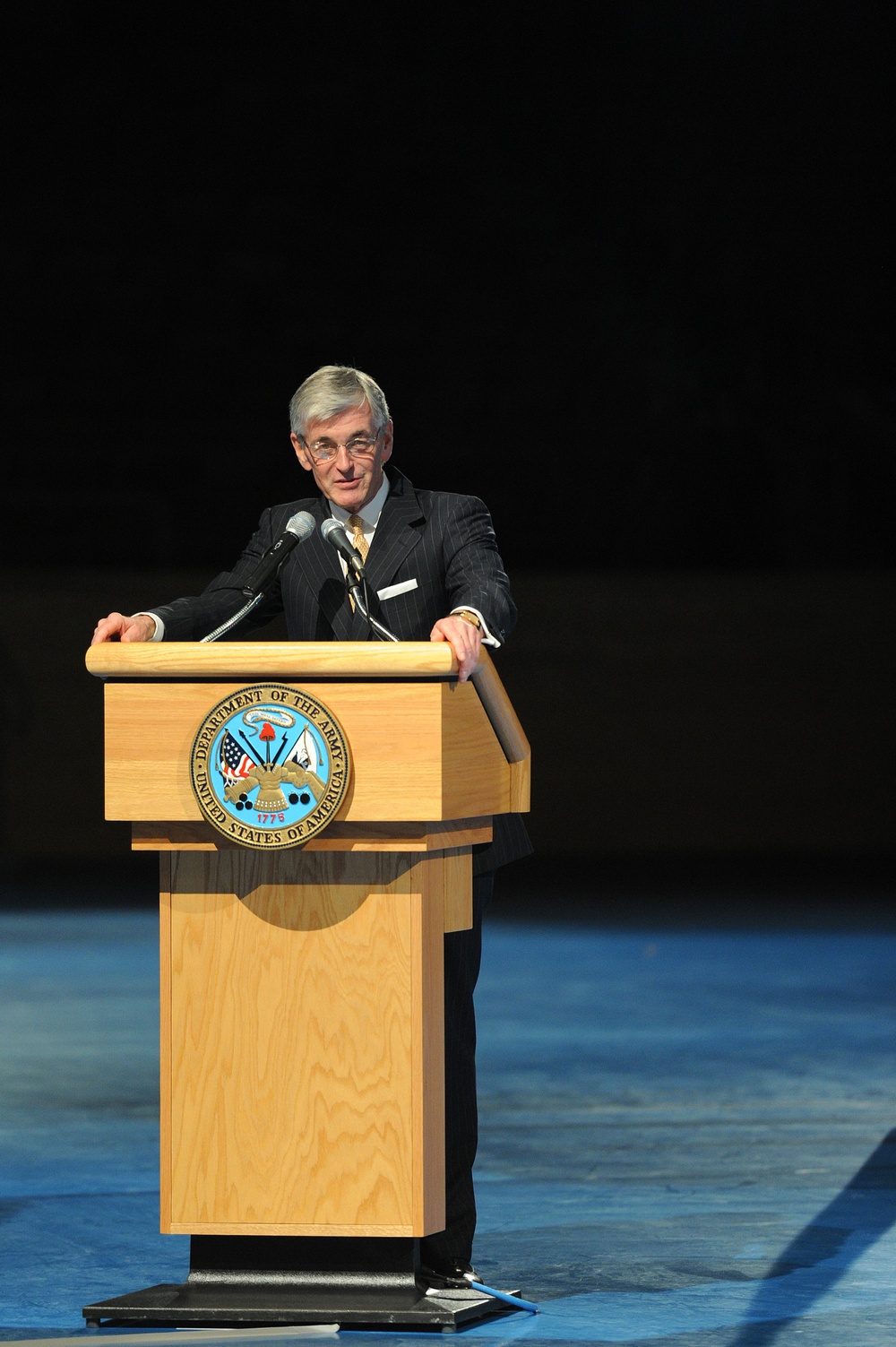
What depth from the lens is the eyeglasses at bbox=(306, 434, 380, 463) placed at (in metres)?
3.06

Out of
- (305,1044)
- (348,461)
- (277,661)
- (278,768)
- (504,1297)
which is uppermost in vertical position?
(348,461)

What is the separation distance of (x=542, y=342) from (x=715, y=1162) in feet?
38.9

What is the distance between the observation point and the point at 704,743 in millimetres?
14453

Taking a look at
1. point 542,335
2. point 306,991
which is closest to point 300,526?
point 306,991

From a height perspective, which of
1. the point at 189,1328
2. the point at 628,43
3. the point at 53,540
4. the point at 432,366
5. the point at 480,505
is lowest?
the point at 189,1328

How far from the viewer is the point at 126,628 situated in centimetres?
302

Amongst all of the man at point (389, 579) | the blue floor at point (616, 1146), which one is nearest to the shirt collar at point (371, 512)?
the man at point (389, 579)

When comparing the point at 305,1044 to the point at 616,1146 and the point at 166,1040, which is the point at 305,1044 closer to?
the point at 166,1040

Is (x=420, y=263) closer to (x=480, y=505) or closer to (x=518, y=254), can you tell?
(x=518, y=254)

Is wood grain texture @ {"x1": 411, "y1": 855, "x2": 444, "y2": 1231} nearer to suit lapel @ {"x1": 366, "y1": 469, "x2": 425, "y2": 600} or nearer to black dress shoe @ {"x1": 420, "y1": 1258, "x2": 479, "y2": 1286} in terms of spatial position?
black dress shoe @ {"x1": 420, "y1": 1258, "x2": 479, "y2": 1286}

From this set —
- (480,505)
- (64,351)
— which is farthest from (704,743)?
(480,505)

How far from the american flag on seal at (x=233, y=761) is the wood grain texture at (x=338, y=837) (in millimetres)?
89

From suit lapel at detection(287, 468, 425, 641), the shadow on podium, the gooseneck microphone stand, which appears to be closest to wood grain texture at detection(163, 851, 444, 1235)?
the gooseneck microphone stand

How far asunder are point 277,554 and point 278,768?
0.38 meters
